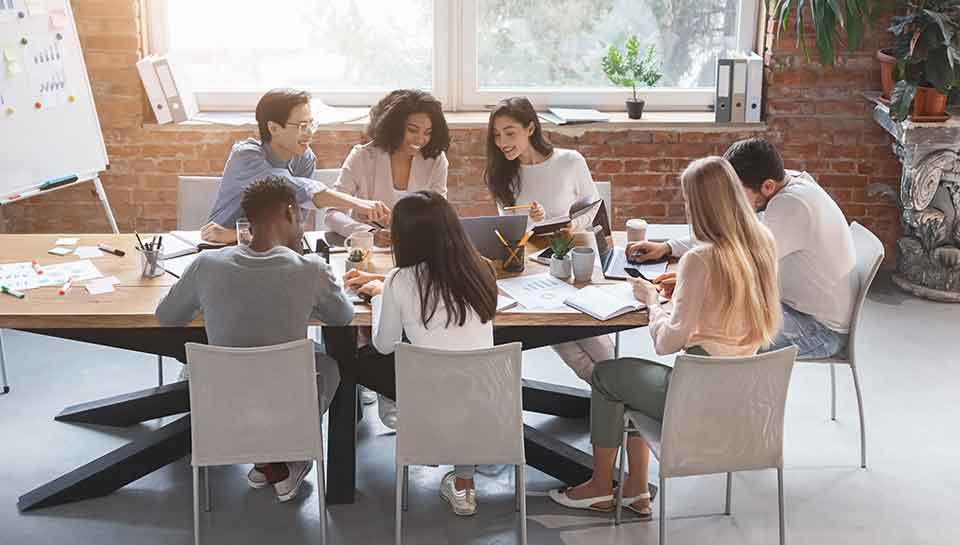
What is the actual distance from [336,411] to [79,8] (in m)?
3.13

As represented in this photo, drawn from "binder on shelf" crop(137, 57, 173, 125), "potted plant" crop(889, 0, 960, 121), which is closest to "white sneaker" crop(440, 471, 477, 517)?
"potted plant" crop(889, 0, 960, 121)

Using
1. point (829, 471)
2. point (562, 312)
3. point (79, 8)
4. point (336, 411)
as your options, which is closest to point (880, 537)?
point (829, 471)

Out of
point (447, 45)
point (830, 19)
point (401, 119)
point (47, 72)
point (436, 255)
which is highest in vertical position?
point (830, 19)

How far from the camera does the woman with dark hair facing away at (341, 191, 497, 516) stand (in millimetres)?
3201

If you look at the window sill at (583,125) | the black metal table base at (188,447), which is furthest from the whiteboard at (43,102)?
the black metal table base at (188,447)

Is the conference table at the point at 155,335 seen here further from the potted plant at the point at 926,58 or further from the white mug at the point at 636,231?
the potted plant at the point at 926,58

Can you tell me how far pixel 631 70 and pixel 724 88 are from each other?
50 centimetres

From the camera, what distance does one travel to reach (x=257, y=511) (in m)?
3.68

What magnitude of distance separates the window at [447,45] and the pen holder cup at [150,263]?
250 centimetres

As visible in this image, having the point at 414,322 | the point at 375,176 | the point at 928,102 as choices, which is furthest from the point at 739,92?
the point at 414,322

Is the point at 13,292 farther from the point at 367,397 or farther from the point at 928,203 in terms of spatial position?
the point at 928,203

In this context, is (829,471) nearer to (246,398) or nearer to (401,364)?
(401,364)

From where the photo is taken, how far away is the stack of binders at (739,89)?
591cm

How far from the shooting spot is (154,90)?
590cm
